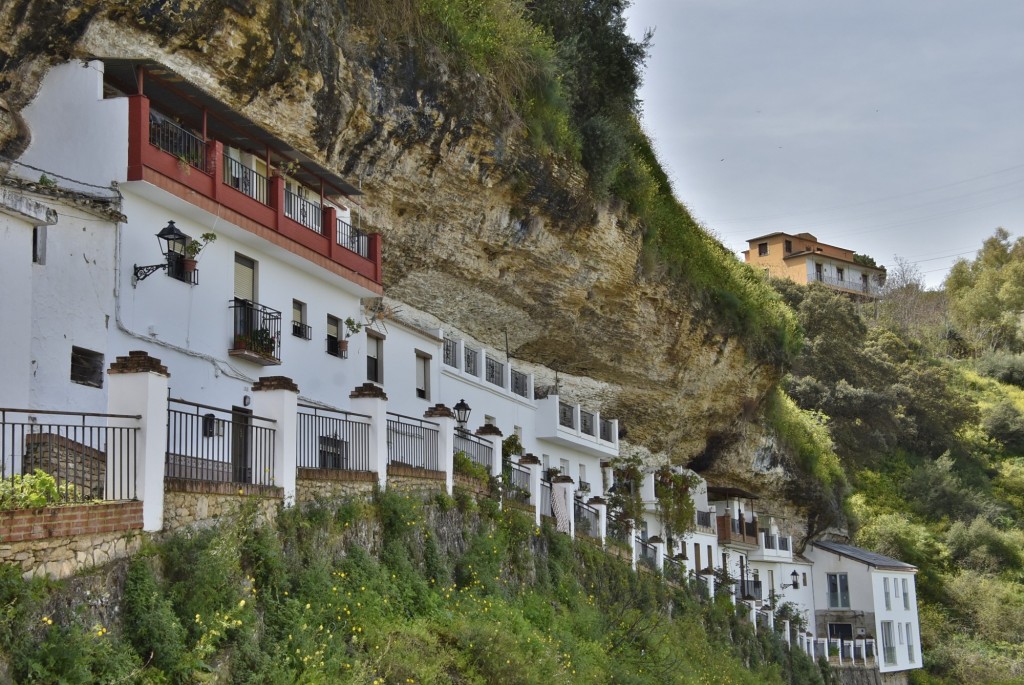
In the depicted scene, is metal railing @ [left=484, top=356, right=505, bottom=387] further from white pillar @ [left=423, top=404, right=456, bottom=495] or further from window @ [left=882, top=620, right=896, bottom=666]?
window @ [left=882, top=620, right=896, bottom=666]

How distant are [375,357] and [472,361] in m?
5.82

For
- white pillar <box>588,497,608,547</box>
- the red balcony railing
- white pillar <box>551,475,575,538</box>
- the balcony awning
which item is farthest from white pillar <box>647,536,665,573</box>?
the balcony awning

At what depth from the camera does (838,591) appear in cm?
5303

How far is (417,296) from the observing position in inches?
1220

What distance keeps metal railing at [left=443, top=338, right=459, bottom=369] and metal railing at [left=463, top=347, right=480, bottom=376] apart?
909mm

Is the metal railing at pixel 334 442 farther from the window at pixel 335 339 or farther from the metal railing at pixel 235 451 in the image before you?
the window at pixel 335 339

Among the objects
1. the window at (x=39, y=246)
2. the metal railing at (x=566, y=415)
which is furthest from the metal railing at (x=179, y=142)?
the metal railing at (x=566, y=415)

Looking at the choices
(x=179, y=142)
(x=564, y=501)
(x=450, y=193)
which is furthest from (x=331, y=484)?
(x=450, y=193)

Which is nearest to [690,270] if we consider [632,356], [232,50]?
[632,356]

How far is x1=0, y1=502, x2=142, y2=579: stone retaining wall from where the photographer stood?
10.9 metres

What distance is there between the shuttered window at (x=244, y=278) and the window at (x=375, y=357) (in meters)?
4.45

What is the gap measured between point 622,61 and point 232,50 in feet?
53.5

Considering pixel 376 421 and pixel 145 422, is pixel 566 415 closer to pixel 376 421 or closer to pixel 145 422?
pixel 376 421

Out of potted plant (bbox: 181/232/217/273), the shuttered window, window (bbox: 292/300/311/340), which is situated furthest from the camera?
window (bbox: 292/300/311/340)
